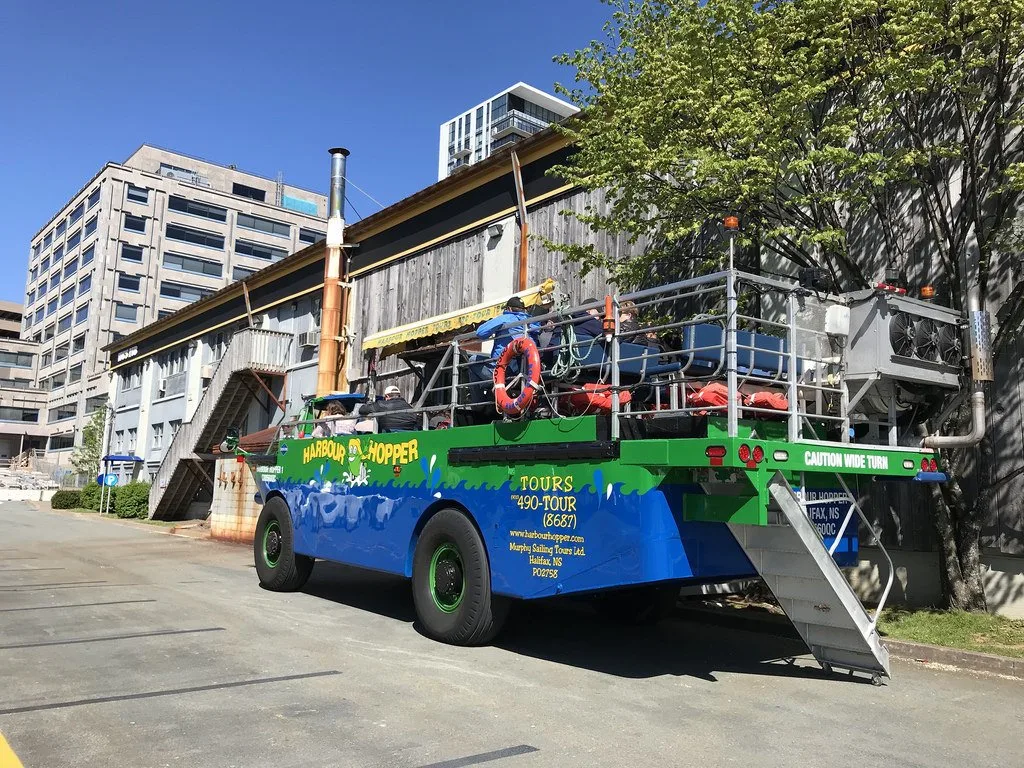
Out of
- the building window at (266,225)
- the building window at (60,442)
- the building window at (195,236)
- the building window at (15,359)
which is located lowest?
the building window at (60,442)

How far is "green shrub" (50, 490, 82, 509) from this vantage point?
37688mm

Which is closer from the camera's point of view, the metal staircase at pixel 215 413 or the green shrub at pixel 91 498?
the metal staircase at pixel 215 413

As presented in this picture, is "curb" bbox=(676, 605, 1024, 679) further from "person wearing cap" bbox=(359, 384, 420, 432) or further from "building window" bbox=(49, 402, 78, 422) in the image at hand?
"building window" bbox=(49, 402, 78, 422)

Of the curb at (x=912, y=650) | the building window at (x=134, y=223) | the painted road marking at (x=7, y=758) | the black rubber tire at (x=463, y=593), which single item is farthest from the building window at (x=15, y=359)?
the painted road marking at (x=7, y=758)

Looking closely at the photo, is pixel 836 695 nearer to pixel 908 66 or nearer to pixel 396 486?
pixel 396 486

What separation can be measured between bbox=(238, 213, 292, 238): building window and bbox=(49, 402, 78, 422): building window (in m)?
22.0

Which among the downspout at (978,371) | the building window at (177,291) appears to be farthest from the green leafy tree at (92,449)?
the downspout at (978,371)

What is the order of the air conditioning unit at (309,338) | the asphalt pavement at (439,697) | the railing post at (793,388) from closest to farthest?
the asphalt pavement at (439,697), the railing post at (793,388), the air conditioning unit at (309,338)

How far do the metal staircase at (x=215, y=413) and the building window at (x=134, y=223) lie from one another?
4950 centimetres

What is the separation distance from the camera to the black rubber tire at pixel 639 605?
8.95 meters

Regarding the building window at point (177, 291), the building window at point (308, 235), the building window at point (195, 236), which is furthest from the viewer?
the building window at point (308, 235)

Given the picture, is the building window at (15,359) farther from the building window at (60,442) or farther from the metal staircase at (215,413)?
the metal staircase at (215,413)

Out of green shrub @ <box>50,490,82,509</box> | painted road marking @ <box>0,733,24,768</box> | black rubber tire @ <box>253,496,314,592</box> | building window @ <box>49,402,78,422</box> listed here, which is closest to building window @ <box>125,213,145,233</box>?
building window @ <box>49,402,78,422</box>

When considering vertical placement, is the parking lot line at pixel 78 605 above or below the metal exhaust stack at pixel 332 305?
below
